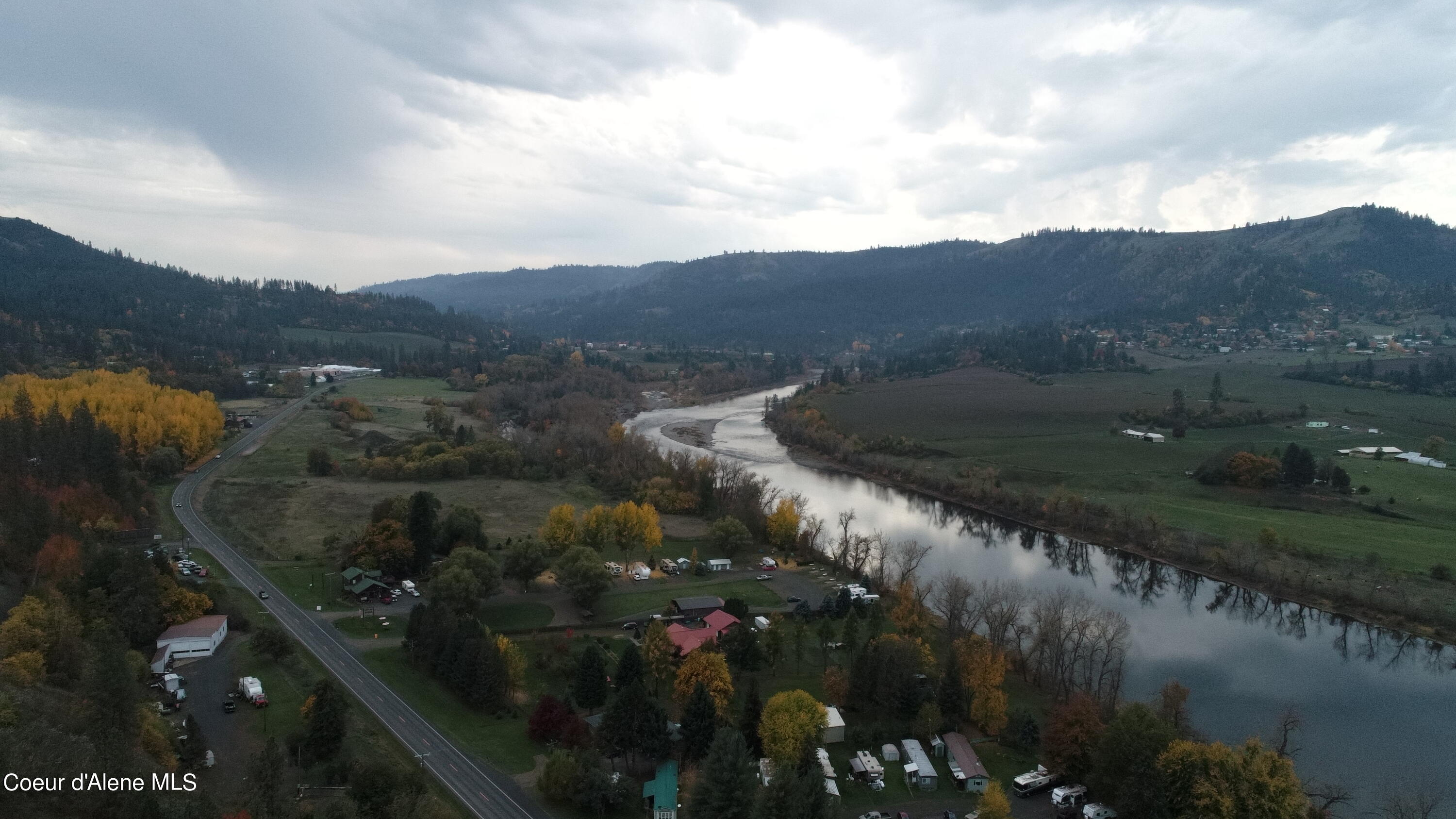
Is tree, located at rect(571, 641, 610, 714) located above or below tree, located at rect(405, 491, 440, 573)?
below

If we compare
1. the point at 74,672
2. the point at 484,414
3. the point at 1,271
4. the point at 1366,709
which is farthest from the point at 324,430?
the point at 1,271

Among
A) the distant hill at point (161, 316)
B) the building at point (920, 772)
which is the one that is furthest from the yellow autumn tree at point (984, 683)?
the distant hill at point (161, 316)

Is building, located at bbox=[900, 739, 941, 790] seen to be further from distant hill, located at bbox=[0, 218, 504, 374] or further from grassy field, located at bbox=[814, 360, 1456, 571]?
distant hill, located at bbox=[0, 218, 504, 374]

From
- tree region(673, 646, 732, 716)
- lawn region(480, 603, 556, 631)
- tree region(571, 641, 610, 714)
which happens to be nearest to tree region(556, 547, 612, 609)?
lawn region(480, 603, 556, 631)

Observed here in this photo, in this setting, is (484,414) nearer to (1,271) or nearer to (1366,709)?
(1366,709)

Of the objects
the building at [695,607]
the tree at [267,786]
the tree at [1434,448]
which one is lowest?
the building at [695,607]

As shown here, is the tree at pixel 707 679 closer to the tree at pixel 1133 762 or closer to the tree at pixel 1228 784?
the tree at pixel 1133 762
